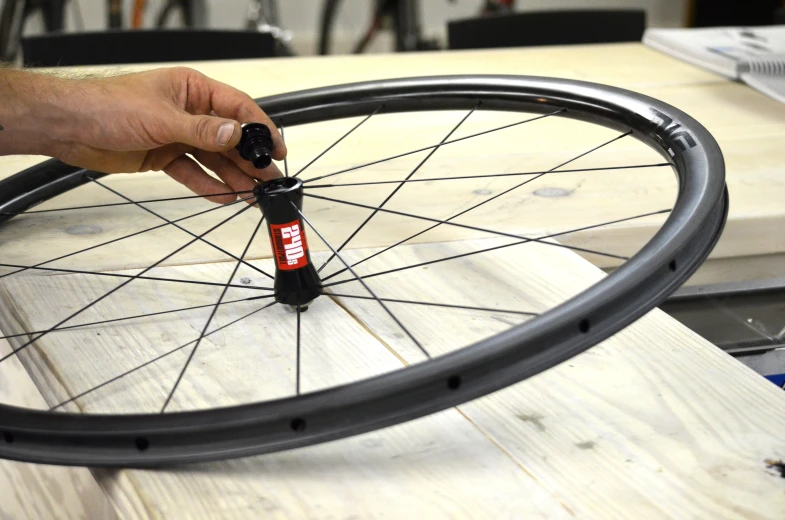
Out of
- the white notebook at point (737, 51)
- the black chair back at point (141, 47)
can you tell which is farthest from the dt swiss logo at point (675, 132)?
the black chair back at point (141, 47)

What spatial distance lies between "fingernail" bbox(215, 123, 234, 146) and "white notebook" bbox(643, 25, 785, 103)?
0.83 m

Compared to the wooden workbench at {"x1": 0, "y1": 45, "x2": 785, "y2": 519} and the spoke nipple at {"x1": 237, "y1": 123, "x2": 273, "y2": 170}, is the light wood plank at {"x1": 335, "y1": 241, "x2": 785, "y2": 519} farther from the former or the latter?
the spoke nipple at {"x1": 237, "y1": 123, "x2": 273, "y2": 170}

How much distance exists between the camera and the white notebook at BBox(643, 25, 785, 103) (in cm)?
128

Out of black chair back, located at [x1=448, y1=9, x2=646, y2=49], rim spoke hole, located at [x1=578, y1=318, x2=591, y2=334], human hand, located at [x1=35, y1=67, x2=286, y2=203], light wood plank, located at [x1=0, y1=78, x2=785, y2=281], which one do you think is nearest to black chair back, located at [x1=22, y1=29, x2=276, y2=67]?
black chair back, located at [x1=448, y1=9, x2=646, y2=49]

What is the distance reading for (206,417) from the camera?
461 mm

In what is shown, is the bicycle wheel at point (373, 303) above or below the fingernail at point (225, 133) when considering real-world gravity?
below

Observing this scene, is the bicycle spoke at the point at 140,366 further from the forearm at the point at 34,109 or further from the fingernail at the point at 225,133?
the forearm at the point at 34,109

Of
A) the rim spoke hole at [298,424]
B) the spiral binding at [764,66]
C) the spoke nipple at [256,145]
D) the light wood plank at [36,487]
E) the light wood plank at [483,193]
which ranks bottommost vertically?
the light wood plank at [36,487]

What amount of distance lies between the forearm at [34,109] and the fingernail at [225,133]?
0.16 meters

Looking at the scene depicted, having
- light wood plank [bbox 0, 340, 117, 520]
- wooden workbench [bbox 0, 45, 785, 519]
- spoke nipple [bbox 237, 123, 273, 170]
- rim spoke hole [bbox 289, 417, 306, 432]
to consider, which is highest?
spoke nipple [bbox 237, 123, 273, 170]

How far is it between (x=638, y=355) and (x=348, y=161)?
0.49 m

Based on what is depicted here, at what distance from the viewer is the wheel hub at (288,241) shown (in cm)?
61

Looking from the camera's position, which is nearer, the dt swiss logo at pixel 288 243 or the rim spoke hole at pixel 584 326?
the rim spoke hole at pixel 584 326

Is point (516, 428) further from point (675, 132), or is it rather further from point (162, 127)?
point (162, 127)
